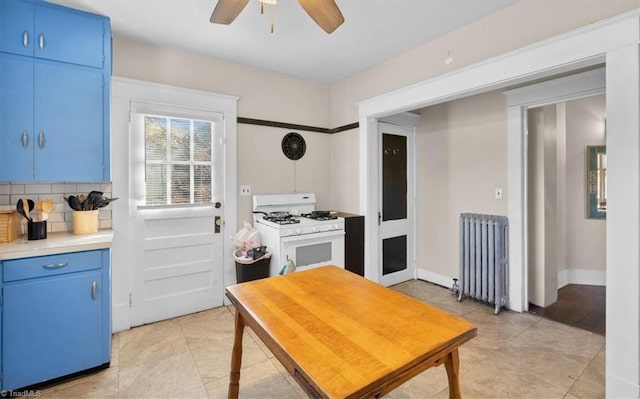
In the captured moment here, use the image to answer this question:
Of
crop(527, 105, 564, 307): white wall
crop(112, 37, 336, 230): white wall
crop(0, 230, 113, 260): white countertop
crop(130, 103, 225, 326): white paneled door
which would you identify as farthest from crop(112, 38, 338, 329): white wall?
crop(527, 105, 564, 307): white wall

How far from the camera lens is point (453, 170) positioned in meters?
3.70

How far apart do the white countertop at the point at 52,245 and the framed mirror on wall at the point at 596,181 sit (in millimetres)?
5375

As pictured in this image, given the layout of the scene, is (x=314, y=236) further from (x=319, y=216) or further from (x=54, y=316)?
(x=54, y=316)

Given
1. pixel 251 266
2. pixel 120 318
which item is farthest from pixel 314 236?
pixel 120 318

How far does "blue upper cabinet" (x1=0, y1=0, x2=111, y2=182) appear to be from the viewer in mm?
2055

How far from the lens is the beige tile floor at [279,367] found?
1930 mm

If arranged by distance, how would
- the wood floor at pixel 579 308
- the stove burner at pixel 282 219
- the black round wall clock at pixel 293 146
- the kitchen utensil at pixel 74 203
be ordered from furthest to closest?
the black round wall clock at pixel 293 146 → the stove burner at pixel 282 219 → the wood floor at pixel 579 308 → the kitchen utensil at pixel 74 203

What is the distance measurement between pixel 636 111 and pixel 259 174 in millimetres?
3073

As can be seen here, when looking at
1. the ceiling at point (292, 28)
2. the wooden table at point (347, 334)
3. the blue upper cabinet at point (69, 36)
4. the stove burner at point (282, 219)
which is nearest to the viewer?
the wooden table at point (347, 334)

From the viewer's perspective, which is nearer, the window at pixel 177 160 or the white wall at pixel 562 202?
the window at pixel 177 160

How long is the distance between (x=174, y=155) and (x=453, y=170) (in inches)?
126

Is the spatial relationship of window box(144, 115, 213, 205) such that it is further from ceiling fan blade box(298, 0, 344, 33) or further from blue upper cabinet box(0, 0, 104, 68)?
ceiling fan blade box(298, 0, 344, 33)

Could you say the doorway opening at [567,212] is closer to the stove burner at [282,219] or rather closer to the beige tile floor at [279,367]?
the beige tile floor at [279,367]

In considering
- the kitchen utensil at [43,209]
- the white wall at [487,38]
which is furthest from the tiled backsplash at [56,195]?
the white wall at [487,38]
